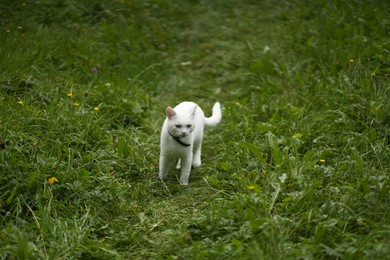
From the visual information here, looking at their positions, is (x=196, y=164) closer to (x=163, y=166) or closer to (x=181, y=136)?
(x=163, y=166)

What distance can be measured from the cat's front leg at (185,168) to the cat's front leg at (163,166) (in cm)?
14

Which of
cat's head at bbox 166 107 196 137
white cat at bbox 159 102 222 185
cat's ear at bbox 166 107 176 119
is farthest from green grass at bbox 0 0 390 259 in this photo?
cat's ear at bbox 166 107 176 119

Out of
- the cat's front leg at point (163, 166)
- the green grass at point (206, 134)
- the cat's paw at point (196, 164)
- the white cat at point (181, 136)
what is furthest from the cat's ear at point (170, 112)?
the cat's paw at point (196, 164)

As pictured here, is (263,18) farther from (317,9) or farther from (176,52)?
(176,52)

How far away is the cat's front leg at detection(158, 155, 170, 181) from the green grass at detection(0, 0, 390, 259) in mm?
72

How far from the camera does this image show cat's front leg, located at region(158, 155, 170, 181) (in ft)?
12.5

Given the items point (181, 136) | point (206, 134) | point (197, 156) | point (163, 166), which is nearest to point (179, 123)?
point (181, 136)

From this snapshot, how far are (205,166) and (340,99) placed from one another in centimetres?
156

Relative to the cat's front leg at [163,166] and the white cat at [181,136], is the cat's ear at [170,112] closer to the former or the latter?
the white cat at [181,136]

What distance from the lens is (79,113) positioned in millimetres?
4164

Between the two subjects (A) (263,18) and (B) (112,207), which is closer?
(B) (112,207)

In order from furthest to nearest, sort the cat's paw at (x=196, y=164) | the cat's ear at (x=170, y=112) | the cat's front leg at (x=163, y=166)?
the cat's paw at (x=196, y=164) → the cat's front leg at (x=163, y=166) → the cat's ear at (x=170, y=112)

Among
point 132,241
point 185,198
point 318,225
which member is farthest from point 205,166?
point 318,225

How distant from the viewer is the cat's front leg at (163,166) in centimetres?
380
